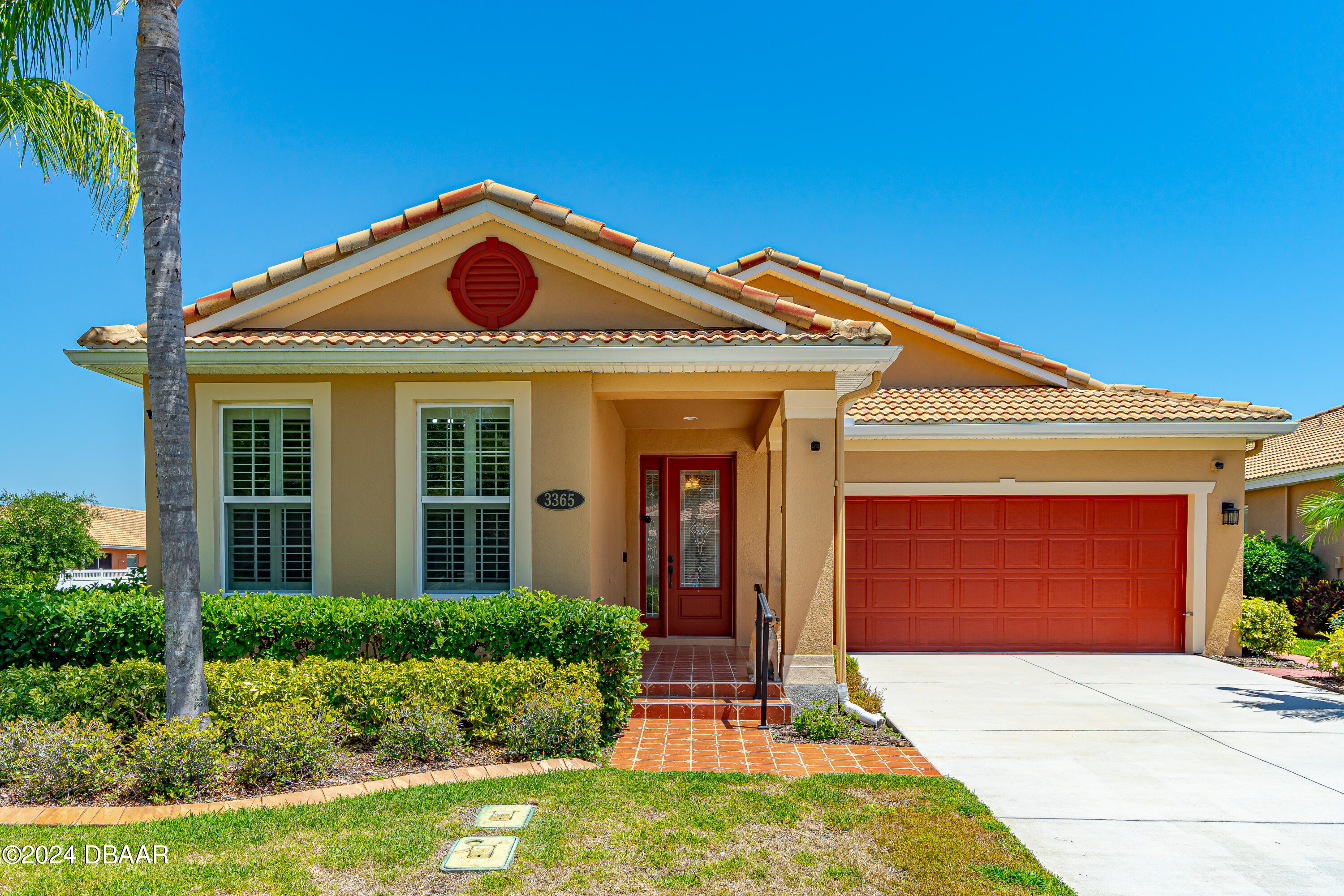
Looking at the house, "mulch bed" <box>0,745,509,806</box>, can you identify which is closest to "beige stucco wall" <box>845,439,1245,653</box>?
the house

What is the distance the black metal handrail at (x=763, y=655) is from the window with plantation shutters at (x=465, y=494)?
2301 mm

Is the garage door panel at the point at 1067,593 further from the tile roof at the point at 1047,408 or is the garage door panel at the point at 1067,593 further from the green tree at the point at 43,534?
the green tree at the point at 43,534

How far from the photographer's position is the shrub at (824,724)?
5961 millimetres

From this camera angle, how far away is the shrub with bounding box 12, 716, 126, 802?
13.7 feet

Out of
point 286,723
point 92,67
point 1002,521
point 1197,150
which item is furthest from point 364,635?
point 1197,150

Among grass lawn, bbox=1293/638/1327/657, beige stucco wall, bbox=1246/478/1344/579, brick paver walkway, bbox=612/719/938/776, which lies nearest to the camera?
brick paver walkway, bbox=612/719/938/776

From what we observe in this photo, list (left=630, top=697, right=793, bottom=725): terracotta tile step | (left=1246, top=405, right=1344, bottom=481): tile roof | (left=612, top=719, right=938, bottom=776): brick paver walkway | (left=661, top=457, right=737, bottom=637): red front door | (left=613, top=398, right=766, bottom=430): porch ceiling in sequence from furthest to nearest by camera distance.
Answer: (left=1246, top=405, right=1344, bottom=481): tile roof < (left=661, top=457, right=737, bottom=637): red front door < (left=613, top=398, right=766, bottom=430): porch ceiling < (left=630, top=697, right=793, bottom=725): terracotta tile step < (left=612, top=719, right=938, bottom=776): brick paver walkway

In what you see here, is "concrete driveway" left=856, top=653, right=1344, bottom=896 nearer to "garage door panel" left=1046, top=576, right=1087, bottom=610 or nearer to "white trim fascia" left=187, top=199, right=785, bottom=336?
"garage door panel" left=1046, top=576, right=1087, bottom=610

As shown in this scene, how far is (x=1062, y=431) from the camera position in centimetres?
974

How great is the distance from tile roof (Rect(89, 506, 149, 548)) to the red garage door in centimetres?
3622

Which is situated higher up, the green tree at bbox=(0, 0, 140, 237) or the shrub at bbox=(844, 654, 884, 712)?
the green tree at bbox=(0, 0, 140, 237)

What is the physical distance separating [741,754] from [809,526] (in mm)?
2078

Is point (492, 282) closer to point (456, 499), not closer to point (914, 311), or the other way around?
point (456, 499)

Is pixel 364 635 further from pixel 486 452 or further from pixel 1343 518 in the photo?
pixel 1343 518
